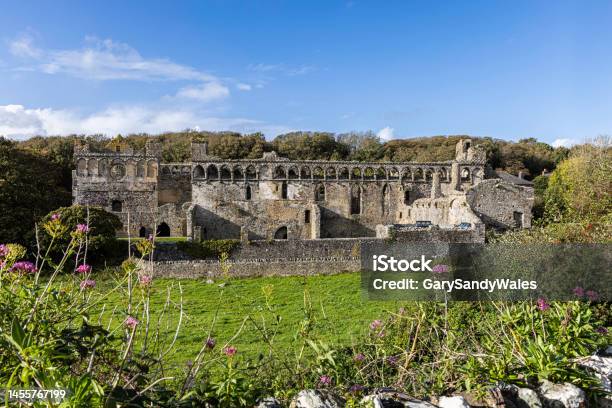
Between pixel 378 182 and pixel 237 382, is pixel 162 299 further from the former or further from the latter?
pixel 378 182

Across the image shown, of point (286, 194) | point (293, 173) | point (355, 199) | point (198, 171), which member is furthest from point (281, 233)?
point (198, 171)

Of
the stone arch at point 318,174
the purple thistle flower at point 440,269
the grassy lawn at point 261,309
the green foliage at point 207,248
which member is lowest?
the grassy lawn at point 261,309

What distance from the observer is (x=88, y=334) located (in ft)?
9.78

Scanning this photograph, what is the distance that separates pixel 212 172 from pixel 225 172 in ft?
3.47

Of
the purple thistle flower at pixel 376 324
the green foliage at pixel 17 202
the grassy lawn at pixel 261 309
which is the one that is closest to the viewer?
the purple thistle flower at pixel 376 324

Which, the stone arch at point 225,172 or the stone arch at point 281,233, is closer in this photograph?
the stone arch at point 281,233

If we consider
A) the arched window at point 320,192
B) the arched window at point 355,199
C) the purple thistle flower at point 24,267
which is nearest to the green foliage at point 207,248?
the arched window at point 320,192

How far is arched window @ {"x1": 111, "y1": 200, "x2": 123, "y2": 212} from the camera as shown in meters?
32.8

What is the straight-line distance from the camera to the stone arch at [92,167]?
1281 inches

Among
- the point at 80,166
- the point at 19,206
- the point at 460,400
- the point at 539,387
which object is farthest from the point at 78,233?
the point at 80,166

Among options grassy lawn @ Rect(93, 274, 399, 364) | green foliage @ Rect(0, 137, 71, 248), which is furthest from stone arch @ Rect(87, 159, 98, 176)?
grassy lawn @ Rect(93, 274, 399, 364)

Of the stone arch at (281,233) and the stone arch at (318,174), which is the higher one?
the stone arch at (318,174)

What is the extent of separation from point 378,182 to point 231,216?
12.3 metres

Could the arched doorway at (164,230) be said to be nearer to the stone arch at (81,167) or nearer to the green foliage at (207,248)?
the stone arch at (81,167)
